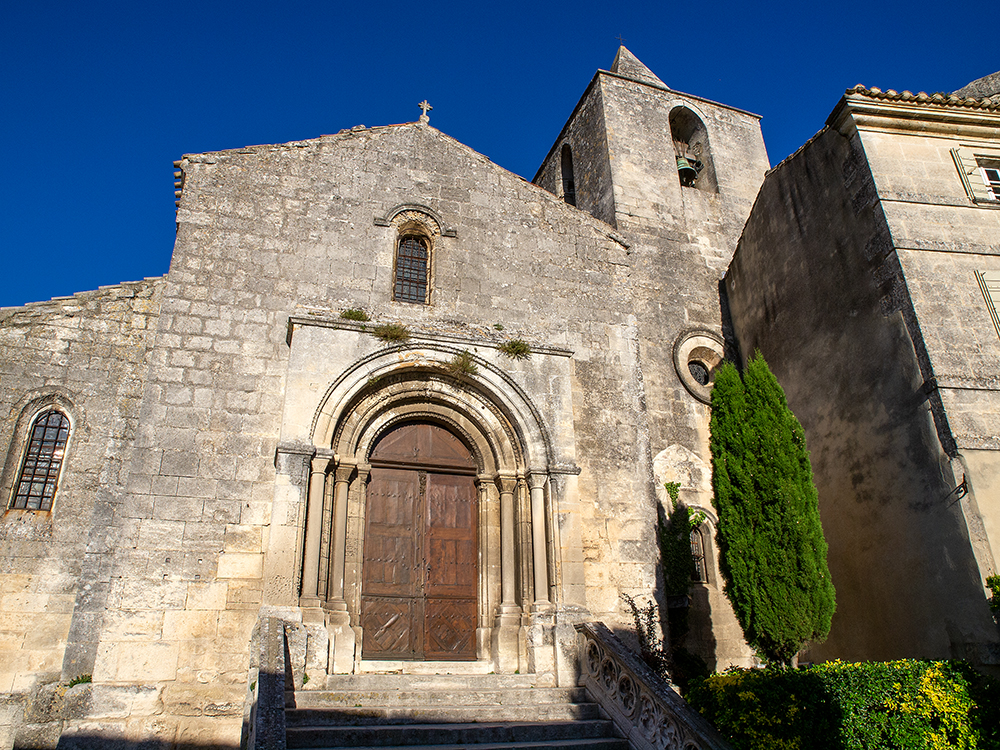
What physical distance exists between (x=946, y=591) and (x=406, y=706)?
6667 millimetres

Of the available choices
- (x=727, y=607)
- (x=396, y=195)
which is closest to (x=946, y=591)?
(x=727, y=607)

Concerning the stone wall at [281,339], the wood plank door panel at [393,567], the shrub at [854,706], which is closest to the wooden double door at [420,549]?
the wood plank door panel at [393,567]

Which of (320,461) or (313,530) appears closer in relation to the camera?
(313,530)

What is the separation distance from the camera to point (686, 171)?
53.2ft

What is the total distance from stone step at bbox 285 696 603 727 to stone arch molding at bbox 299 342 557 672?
44.3 inches

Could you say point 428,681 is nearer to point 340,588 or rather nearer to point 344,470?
point 340,588

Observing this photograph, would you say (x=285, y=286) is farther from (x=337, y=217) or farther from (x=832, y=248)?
(x=832, y=248)

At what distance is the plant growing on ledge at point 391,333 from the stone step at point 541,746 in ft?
16.0

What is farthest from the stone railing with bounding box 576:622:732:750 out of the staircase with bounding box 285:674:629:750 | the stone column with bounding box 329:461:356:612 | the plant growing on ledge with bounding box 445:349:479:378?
the plant growing on ledge with bounding box 445:349:479:378

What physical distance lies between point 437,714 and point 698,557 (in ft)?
21.1

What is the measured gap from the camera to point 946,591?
880cm

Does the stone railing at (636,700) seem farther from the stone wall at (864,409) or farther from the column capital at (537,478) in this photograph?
the stone wall at (864,409)

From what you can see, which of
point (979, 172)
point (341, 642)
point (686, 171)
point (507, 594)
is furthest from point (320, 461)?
point (686, 171)

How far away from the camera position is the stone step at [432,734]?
6293mm
